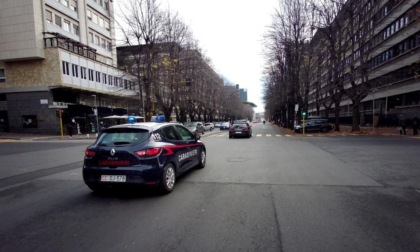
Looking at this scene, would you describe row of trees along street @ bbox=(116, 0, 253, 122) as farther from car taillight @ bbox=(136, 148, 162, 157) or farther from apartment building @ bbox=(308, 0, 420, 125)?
car taillight @ bbox=(136, 148, 162, 157)

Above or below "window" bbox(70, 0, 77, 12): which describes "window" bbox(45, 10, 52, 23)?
below

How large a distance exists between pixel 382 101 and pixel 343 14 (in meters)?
22.8

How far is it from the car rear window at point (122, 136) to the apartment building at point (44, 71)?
2714 centimetres

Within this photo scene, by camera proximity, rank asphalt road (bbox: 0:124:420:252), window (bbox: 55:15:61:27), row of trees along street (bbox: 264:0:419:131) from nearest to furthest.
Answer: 1. asphalt road (bbox: 0:124:420:252)
2. row of trees along street (bbox: 264:0:419:131)
3. window (bbox: 55:15:61:27)

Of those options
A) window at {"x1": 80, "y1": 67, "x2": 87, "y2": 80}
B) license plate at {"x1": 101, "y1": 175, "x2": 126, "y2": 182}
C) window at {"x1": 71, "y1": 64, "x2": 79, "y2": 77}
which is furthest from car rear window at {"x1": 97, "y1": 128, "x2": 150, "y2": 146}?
window at {"x1": 80, "y1": 67, "x2": 87, "y2": 80}

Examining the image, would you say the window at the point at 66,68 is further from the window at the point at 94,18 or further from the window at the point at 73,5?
the window at the point at 94,18

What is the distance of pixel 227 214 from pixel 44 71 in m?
35.8

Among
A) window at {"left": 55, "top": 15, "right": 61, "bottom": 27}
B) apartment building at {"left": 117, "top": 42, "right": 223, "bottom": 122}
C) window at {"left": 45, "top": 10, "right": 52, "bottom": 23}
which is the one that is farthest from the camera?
window at {"left": 55, "top": 15, "right": 61, "bottom": 27}

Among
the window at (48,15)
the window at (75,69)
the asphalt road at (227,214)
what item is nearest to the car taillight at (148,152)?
the asphalt road at (227,214)

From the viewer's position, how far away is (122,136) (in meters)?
5.73

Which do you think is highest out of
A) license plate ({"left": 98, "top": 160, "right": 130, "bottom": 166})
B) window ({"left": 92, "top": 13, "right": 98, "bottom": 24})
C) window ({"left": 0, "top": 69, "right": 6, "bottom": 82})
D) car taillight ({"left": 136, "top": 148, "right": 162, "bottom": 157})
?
window ({"left": 92, "top": 13, "right": 98, "bottom": 24})

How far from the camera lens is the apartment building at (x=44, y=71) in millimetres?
32031

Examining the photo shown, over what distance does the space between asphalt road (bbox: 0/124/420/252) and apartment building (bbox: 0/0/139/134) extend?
1083 inches

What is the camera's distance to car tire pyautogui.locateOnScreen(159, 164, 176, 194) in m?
5.55
